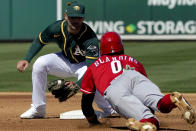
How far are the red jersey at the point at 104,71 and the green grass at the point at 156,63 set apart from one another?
4206 millimetres

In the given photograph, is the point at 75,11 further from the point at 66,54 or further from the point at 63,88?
the point at 63,88

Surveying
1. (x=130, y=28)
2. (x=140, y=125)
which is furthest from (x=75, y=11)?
(x=130, y=28)

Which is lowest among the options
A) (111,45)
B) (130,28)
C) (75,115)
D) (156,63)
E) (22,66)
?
(130,28)

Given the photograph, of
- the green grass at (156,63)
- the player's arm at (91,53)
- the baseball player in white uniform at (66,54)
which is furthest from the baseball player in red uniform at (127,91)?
the green grass at (156,63)

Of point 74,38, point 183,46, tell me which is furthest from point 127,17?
point 74,38

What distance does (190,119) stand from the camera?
18.8ft

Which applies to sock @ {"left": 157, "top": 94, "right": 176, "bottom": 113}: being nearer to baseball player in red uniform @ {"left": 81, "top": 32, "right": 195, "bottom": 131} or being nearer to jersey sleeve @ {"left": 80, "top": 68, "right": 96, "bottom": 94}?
baseball player in red uniform @ {"left": 81, "top": 32, "right": 195, "bottom": 131}

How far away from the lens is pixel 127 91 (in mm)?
6246

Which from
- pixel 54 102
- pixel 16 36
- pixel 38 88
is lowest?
pixel 16 36

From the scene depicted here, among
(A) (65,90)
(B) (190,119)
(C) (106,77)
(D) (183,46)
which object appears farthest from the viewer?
(D) (183,46)

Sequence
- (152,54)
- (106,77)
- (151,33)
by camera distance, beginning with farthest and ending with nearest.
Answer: (151,33) < (152,54) < (106,77)

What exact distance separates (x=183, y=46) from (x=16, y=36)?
5.81 meters

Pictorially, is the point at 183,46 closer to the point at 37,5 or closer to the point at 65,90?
the point at 37,5

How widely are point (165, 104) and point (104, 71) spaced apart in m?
0.85
